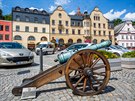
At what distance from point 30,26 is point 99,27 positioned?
81.0ft

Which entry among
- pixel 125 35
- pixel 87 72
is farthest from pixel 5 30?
pixel 125 35

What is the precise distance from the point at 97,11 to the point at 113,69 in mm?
50667

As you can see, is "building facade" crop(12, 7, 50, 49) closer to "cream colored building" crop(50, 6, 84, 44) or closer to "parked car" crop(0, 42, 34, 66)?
"cream colored building" crop(50, 6, 84, 44)

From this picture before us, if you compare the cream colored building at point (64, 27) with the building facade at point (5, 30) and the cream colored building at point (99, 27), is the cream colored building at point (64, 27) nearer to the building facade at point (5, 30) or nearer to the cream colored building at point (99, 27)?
the cream colored building at point (99, 27)

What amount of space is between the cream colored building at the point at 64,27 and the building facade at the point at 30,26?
2260mm

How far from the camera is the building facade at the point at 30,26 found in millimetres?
42844

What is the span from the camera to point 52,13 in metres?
48.0

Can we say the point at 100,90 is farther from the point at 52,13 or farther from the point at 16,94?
the point at 52,13

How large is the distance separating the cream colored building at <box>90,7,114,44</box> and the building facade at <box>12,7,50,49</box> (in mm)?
16566

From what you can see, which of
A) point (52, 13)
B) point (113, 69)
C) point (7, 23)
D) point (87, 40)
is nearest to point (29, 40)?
point (7, 23)

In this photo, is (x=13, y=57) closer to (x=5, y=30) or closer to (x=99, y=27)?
(x=5, y=30)

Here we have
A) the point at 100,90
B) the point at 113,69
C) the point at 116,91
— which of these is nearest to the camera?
the point at 100,90

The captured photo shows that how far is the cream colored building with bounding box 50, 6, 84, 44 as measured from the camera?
1887 inches

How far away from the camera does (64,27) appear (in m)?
49.3
